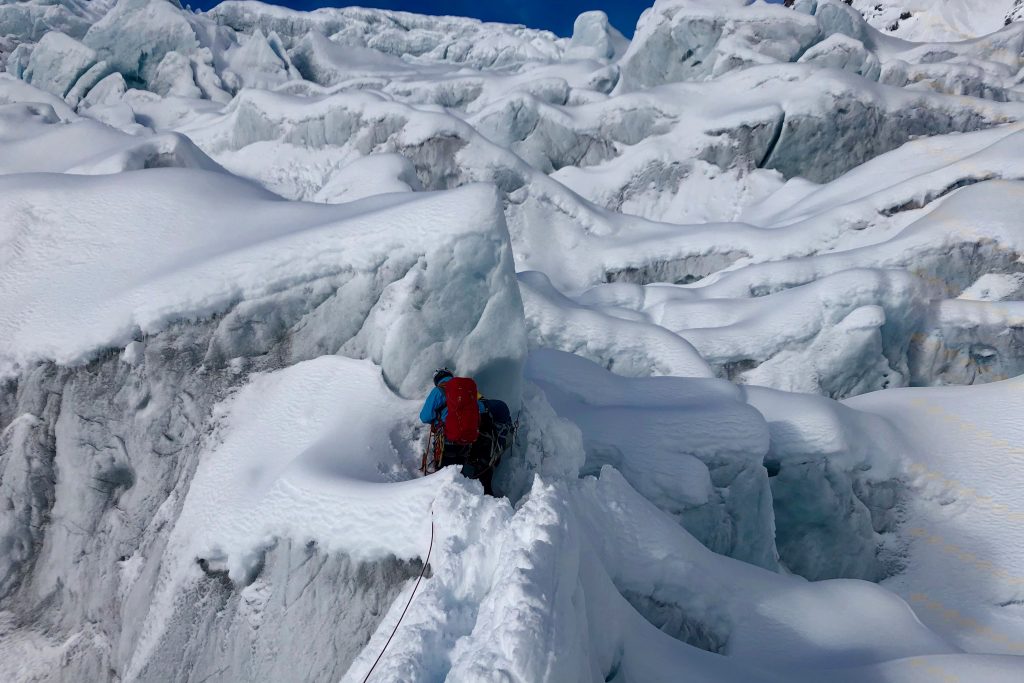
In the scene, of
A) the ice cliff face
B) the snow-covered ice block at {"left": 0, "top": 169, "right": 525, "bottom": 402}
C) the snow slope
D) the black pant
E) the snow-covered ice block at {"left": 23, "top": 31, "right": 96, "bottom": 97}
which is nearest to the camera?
the ice cliff face

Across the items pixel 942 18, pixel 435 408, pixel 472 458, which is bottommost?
pixel 472 458

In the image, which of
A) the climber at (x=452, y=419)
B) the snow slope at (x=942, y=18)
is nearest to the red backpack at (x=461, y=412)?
the climber at (x=452, y=419)

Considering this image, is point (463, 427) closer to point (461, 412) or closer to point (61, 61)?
point (461, 412)

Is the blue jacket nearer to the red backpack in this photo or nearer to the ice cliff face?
the red backpack

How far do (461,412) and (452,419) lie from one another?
10 centimetres

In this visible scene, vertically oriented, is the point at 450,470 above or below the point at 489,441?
above

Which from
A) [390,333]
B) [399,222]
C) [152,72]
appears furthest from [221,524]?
[152,72]

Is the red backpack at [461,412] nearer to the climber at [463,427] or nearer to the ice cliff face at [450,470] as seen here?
the climber at [463,427]

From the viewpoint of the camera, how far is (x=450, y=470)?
499cm

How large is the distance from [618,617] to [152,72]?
45702 mm

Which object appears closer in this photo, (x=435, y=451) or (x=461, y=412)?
(x=461, y=412)

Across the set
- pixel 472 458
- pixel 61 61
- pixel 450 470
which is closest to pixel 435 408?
pixel 472 458

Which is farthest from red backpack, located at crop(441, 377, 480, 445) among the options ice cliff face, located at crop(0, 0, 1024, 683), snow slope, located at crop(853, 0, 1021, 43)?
snow slope, located at crop(853, 0, 1021, 43)

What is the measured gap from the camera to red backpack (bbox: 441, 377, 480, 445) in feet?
18.7
